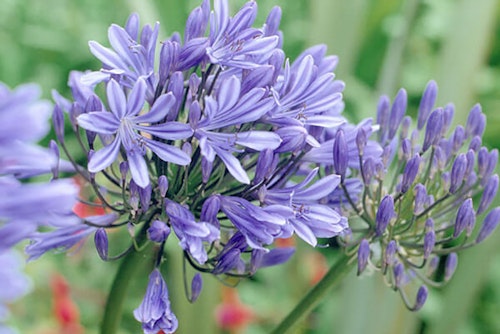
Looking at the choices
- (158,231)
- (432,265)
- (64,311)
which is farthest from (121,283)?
(64,311)

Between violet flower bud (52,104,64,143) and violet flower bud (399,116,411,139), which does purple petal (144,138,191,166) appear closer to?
violet flower bud (52,104,64,143)

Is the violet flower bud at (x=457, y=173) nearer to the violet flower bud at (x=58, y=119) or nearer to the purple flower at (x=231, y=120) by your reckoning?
the purple flower at (x=231, y=120)

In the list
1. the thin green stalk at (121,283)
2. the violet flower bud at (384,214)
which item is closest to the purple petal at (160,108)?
the thin green stalk at (121,283)

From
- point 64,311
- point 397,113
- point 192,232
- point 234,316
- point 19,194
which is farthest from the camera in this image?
point 234,316

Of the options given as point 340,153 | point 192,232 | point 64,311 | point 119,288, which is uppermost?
point 340,153

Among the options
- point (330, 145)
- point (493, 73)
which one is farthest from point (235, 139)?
point (493, 73)

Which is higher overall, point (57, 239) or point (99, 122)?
point (99, 122)

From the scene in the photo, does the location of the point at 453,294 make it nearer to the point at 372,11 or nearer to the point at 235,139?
the point at 235,139

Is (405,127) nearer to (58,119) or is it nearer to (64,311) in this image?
(58,119)
